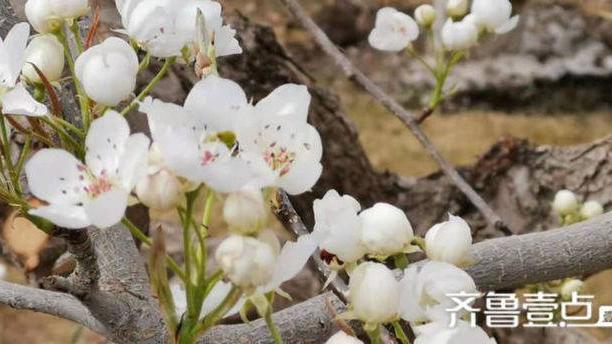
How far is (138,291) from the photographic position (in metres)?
0.65

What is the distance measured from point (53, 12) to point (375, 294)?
0.25 metres

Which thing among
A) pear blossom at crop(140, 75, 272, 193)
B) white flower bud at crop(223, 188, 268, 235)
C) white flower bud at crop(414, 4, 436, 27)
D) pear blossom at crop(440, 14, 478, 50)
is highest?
pear blossom at crop(140, 75, 272, 193)

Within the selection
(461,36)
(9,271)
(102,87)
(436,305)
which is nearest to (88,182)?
(102,87)

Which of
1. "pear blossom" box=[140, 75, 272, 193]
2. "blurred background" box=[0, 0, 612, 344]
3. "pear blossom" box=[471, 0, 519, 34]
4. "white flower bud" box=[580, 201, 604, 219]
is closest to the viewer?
"pear blossom" box=[140, 75, 272, 193]

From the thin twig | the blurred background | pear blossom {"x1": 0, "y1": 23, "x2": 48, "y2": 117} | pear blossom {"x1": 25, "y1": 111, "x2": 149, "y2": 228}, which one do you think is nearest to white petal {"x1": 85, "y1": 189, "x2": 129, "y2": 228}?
pear blossom {"x1": 25, "y1": 111, "x2": 149, "y2": 228}

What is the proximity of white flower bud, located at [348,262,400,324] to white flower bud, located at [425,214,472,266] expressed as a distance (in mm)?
58

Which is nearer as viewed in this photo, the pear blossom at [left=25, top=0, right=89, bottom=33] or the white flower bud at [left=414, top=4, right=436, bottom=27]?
the pear blossom at [left=25, top=0, right=89, bottom=33]

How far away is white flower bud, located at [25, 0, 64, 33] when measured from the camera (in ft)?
1.78

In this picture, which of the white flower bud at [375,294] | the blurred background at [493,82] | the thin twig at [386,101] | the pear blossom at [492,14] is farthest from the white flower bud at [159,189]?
the blurred background at [493,82]

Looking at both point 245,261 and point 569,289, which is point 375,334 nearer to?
point 245,261

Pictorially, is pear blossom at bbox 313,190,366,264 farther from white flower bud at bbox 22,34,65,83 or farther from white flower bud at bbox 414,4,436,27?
white flower bud at bbox 414,4,436,27

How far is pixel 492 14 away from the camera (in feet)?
3.10

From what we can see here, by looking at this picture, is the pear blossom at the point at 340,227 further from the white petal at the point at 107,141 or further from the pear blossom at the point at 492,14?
the pear blossom at the point at 492,14

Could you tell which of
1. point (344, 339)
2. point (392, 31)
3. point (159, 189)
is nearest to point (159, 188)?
point (159, 189)
